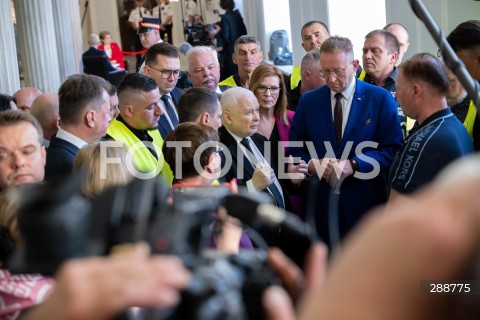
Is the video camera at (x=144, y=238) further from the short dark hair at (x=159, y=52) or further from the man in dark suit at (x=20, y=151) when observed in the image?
the short dark hair at (x=159, y=52)

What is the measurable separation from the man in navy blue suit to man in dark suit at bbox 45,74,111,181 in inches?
56.7

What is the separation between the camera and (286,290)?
1.16m

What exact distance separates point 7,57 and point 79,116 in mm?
6049

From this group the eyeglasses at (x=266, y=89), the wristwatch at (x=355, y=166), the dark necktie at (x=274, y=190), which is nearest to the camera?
the dark necktie at (x=274, y=190)

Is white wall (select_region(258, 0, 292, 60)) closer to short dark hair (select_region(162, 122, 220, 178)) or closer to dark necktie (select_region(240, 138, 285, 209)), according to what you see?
dark necktie (select_region(240, 138, 285, 209))

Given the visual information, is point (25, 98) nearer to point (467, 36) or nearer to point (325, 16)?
point (467, 36)

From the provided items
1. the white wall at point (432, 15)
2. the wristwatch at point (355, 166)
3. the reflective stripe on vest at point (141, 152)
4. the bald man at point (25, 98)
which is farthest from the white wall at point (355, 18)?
the reflective stripe on vest at point (141, 152)

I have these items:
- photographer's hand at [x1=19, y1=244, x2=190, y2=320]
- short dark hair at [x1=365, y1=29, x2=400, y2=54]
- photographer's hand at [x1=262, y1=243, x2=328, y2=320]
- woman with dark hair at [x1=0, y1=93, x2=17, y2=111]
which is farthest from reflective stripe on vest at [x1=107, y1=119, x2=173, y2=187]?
photographer's hand at [x1=19, y1=244, x2=190, y2=320]

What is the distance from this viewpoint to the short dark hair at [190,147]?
11.3 ft

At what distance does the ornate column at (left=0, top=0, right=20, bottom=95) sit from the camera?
968 cm

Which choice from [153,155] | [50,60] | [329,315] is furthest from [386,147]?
[50,60]

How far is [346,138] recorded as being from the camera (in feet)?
16.6

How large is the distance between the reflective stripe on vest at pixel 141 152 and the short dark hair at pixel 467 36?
1.69 meters

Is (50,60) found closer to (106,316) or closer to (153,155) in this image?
(153,155)
